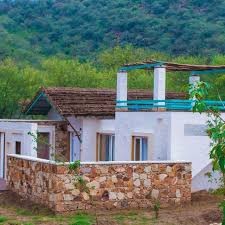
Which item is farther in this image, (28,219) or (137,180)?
(137,180)

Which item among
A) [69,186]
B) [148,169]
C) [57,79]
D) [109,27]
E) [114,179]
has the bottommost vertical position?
[69,186]

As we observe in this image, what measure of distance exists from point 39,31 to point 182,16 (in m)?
15.3

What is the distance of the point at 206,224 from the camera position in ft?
58.8

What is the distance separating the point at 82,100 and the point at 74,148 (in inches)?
81.3

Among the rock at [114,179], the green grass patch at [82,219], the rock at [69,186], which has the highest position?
the rock at [114,179]

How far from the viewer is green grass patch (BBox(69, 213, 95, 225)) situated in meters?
17.3

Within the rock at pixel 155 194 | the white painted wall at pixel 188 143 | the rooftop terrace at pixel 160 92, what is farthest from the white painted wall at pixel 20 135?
the rock at pixel 155 194

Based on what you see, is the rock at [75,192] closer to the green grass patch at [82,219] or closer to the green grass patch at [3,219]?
the green grass patch at [82,219]

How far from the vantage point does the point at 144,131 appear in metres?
23.5

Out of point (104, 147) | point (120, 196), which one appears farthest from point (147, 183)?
point (104, 147)

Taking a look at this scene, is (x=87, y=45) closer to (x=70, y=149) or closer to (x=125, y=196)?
(x=70, y=149)

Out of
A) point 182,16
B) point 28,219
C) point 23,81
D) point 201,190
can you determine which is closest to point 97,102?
point 201,190

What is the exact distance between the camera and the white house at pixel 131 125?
22.5 meters

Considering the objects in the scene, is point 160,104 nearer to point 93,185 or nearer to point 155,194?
point 155,194
